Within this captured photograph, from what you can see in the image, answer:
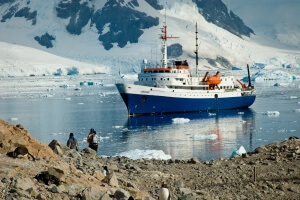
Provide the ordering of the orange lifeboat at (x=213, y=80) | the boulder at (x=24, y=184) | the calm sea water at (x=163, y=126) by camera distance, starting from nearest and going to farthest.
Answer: the boulder at (x=24, y=184)
the calm sea water at (x=163, y=126)
the orange lifeboat at (x=213, y=80)

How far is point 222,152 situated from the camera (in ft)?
89.6

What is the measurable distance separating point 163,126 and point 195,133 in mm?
5354

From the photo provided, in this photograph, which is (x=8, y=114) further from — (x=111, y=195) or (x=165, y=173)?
(x=111, y=195)

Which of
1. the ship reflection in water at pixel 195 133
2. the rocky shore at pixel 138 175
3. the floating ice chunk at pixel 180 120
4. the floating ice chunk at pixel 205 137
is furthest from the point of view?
the floating ice chunk at pixel 180 120

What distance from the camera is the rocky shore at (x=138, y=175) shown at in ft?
38.8

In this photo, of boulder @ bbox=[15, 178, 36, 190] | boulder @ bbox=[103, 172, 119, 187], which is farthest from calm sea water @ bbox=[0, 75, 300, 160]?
boulder @ bbox=[15, 178, 36, 190]

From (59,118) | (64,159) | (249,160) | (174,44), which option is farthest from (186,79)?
(174,44)

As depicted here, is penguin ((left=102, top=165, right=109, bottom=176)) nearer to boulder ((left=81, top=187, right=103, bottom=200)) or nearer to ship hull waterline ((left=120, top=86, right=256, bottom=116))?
boulder ((left=81, top=187, right=103, bottom=200))

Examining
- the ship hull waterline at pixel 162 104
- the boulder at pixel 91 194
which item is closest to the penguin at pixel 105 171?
the boulder at pixel 91 194

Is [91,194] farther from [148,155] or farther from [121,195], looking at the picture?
[148,155]

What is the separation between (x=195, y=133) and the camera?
119 feet

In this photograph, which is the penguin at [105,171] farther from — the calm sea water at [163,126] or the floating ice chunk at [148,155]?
the calm sea water at [163,126]

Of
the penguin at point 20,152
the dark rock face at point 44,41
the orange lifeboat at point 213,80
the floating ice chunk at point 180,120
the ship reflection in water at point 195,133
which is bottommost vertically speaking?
the ship reflection in water at point 195,133

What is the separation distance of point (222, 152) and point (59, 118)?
20.4 metres
